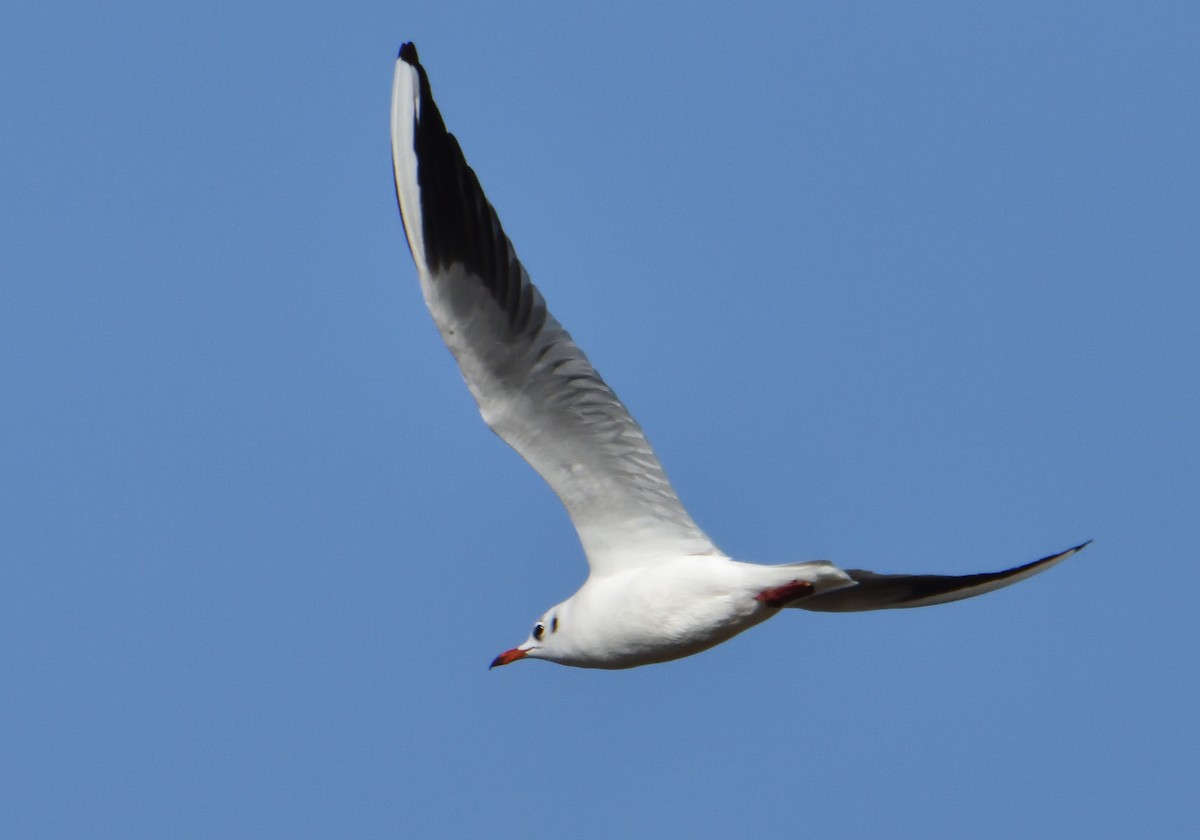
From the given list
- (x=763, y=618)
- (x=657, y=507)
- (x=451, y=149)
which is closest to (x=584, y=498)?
(x=657, y=507)

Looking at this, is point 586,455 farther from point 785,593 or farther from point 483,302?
point 785,593

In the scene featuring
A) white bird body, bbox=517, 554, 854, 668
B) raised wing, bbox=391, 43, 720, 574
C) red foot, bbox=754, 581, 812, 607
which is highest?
raised wing, bbox=391, 43, 720, 574

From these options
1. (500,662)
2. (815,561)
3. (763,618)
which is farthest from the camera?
(500,662)

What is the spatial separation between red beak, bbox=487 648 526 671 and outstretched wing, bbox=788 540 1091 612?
1.63m

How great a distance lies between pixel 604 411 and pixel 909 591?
68.7 inches

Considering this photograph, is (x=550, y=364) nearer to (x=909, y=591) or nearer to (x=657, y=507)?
(x=657, y=507)

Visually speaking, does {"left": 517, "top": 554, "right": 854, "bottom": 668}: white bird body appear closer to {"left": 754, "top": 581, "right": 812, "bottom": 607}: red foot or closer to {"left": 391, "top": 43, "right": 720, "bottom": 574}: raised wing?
{"left": 754, "top": 581, "right": 812, "bottom": 607}: red foot

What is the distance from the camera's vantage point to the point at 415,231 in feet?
30.0

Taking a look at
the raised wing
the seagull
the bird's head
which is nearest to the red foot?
the seagull

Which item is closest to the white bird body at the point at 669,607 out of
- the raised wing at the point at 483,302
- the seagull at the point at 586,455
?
the seagull at the point at 586,455

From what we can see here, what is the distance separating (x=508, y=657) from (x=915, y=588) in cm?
228

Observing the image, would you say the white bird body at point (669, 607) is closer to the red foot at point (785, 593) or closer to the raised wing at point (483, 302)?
the red foot at point (785, 593)

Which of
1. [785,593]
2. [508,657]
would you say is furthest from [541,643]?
[785,593]

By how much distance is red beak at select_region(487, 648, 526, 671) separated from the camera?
10594mm
